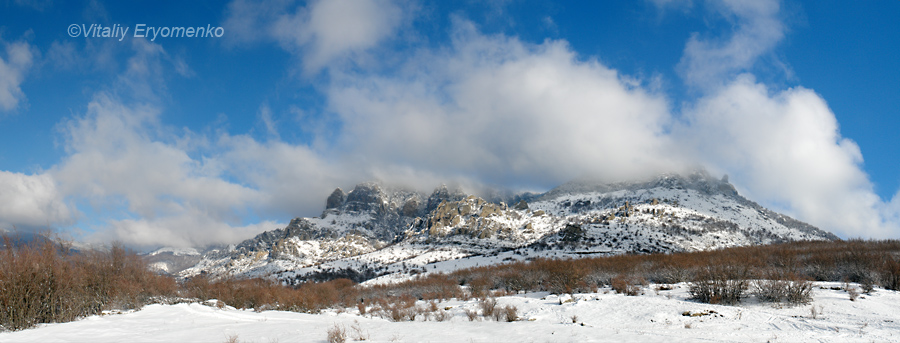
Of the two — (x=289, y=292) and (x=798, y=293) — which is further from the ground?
(x=798, y=293)

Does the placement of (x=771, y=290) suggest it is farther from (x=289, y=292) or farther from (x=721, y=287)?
(x=289, y=292)

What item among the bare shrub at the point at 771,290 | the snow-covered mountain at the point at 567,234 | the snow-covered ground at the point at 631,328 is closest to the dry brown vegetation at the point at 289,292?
the bare shrub at the point at 771,290

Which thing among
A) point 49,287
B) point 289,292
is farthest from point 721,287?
point 289,292

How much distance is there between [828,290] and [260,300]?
34.5 metres

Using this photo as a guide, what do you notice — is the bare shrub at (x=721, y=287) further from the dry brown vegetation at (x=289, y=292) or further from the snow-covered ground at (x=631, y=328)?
the snow-covered ground at (x=631, y=328)

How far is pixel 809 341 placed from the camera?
32.9 ft

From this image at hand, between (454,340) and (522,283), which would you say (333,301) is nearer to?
(522,283)

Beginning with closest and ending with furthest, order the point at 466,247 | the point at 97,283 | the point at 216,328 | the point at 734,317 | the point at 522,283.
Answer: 1. the point at 734,317
2. the point at 216,328
3. the point at 97,283
4. the point at 522,283
5. the point at 466,247

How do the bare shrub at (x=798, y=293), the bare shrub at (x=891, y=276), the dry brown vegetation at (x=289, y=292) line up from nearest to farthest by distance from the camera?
the dry brown vegetation at (x=289, y=292)
the bare shrub at (x=798, y=293)
the bare shrub at (x=891, y=276)

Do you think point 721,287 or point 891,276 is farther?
point 891,276

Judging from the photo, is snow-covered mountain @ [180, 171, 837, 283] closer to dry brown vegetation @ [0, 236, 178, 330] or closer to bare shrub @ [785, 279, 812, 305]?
dry brown vegetation @ [0, 236, 178, 330]

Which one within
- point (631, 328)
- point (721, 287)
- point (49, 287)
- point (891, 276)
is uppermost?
point (49, 287)

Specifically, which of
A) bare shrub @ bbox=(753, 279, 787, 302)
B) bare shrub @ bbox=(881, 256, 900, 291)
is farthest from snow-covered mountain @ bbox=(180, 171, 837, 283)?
bare shrub @ bbox=(881, 256, 900, 291)

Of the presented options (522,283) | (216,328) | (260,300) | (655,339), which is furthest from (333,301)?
(655,339)
